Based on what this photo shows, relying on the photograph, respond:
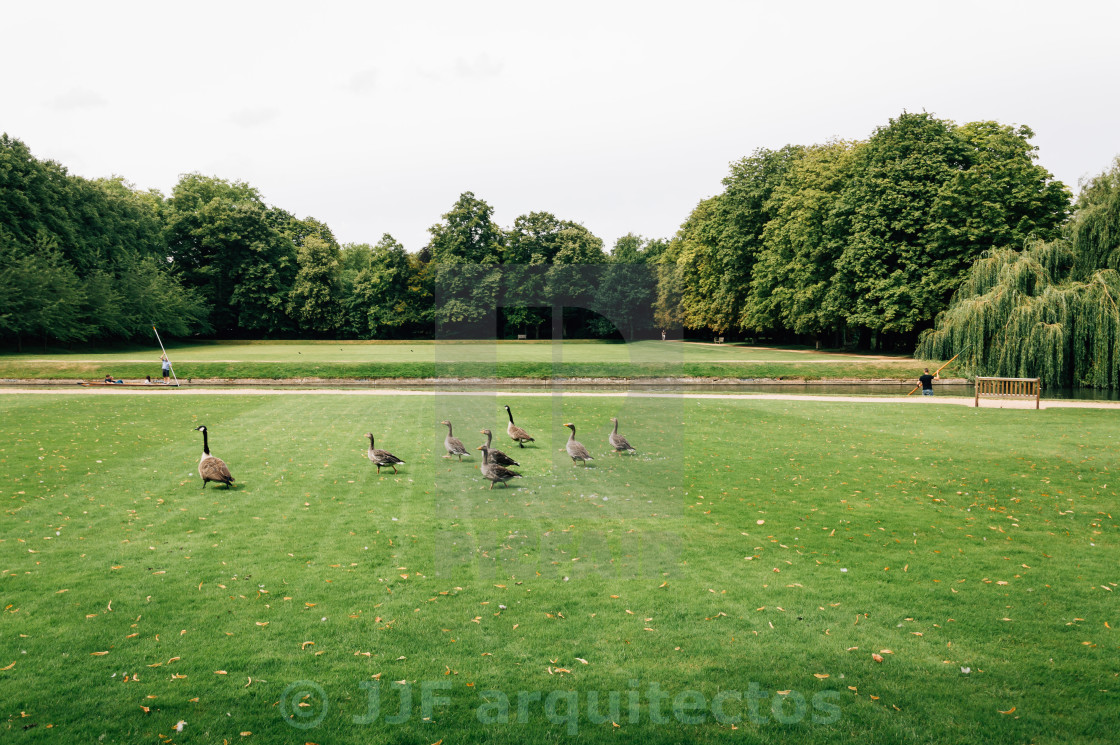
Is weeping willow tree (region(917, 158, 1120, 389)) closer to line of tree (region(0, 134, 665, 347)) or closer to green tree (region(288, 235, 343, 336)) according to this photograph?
line of tree (region(0, 134, 665, 347))

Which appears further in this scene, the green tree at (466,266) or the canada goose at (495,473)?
the green tree at (466,266)

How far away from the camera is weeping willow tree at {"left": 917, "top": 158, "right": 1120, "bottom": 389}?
96.8 feet

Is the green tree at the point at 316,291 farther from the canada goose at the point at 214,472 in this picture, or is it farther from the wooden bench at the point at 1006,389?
the canada goose at the point at 214,472

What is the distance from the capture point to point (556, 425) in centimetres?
2088

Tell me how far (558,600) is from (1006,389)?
30.6 meters

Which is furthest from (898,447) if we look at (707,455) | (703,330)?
(703,330)

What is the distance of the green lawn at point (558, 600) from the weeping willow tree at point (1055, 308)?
59.1 ft

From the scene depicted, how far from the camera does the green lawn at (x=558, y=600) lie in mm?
5406

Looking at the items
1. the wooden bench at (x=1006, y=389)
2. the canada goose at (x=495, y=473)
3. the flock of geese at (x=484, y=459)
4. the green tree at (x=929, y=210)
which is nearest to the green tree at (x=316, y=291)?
the green tree at (x=929, y=210)

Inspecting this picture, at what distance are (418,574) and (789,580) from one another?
195 inches

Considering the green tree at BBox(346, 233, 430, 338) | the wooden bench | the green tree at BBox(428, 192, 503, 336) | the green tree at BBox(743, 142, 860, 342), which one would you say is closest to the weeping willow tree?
the wooden bench

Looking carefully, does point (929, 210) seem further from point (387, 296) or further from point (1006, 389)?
point (387, 296)

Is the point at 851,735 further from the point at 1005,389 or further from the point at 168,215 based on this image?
the point at 168,215

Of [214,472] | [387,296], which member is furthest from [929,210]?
[387,296]
